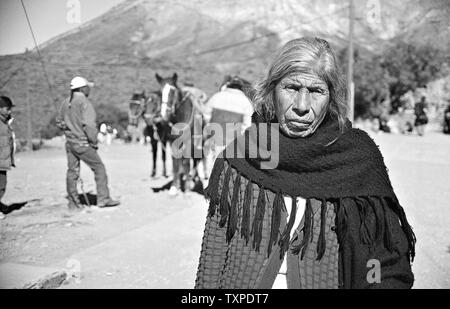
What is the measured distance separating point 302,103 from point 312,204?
312mm

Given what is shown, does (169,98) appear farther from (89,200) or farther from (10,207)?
(10,207)

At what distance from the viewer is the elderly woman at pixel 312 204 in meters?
1.59

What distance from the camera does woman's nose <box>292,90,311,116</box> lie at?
5.17 ft

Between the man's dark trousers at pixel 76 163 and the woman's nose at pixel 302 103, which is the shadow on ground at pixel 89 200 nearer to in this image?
the man's dark trousers at pixel 76 163

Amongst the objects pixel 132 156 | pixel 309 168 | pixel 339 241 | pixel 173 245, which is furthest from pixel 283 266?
pixel 132 156

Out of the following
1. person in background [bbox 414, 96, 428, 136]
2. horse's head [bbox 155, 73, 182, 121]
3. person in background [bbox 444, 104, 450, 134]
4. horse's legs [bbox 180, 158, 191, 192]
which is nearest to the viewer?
horse's head [bbox 155, 73, 182, 121]

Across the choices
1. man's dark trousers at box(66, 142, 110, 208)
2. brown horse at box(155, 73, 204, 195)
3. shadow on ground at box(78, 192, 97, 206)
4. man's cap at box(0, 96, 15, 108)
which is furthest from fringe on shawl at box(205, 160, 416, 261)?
brown horse at box(155, 73, 204, 195)

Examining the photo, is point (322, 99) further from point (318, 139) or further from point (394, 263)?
point (394, 263)

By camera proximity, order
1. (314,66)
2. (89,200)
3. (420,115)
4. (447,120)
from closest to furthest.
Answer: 1. (314,66)
2. (89,200)
3. (420,115)
4. (447,120)

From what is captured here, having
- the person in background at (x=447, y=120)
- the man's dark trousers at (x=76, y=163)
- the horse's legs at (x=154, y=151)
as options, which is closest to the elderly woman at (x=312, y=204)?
the man's dark trousers at (x=76, y=163)

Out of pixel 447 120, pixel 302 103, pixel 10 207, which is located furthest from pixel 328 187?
pixel 447 120

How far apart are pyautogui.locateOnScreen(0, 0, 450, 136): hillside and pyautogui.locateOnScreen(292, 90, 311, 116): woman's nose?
2027mm

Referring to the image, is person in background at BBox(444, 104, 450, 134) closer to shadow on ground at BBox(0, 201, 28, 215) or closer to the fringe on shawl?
shadow on ground at BBox(0, 201, 28, 215)

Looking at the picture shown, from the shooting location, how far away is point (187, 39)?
33.2m
